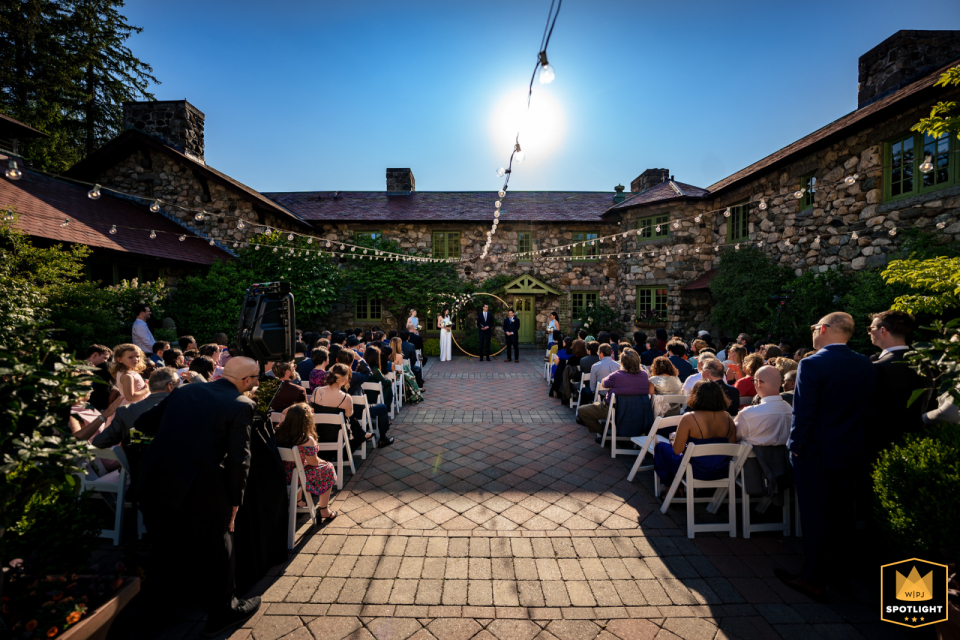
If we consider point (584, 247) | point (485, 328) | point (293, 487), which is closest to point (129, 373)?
point (293, 487)

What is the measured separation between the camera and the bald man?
2.31 meters

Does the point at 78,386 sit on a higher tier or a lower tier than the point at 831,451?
higher

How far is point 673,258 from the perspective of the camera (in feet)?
47.1

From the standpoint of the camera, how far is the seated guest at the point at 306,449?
3.42m

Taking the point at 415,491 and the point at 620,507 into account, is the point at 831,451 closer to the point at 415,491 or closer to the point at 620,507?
the point at 620,507

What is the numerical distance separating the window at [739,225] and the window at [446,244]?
10.1 metres

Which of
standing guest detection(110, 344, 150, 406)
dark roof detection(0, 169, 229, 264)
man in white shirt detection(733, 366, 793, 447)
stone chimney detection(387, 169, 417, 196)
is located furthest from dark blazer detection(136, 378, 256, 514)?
stone chimney detection(387, 169, 417, 196)

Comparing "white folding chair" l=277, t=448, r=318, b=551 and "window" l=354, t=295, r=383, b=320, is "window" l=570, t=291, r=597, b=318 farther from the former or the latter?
"white folding chair" l=277, t=448, r=318, b=551

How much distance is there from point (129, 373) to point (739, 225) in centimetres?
1532

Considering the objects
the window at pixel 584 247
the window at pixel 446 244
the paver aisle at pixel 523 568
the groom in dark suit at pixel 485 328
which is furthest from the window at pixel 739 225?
the paver aisle at pixel 523 568

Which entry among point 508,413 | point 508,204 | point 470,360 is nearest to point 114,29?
point 508,204

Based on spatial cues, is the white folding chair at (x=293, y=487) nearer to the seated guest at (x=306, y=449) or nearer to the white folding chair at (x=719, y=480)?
the seated guest at (x=306, y=449)

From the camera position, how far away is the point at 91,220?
403 inches

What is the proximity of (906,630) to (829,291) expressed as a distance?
8497 mm
